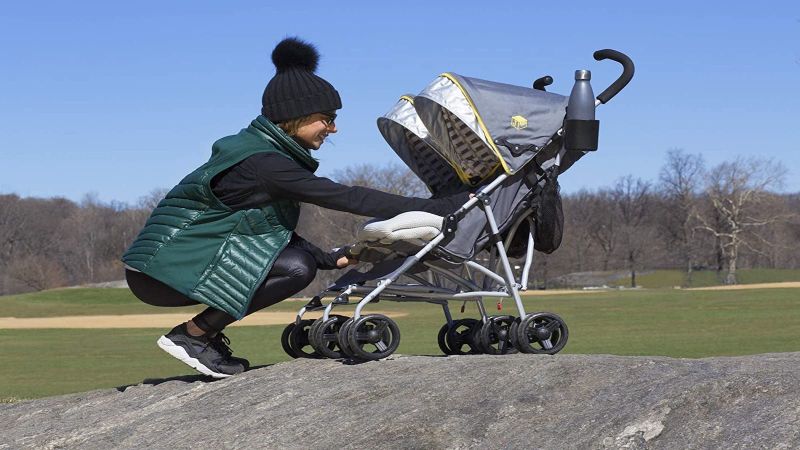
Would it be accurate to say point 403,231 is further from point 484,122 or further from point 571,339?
point 571,339

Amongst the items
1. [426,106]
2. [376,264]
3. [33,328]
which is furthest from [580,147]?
[33,328]

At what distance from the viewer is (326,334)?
19.8 ft

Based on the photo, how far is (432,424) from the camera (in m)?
5.01

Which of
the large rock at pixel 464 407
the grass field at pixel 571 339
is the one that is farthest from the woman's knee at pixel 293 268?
the grass field at pixel 571 339

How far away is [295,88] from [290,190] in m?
0.62

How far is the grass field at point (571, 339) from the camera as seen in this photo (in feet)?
45.8

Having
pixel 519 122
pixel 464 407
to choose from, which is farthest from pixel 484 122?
pixel 464 407

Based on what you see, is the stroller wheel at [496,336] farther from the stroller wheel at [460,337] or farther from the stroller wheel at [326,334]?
the stroller wheel at [326,334]

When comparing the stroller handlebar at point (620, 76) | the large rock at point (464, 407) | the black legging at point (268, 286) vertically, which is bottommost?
the large rock at point (464, 407)

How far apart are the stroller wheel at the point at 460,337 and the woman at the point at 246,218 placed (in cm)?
91

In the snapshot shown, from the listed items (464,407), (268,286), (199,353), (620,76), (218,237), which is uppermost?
(620,76)

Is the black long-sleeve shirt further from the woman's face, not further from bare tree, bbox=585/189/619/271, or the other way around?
bare tree, bbox=585/189/619/271

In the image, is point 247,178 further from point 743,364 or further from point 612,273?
point 612,273

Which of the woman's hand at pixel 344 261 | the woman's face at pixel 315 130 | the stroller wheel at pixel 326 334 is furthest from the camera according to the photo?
the woman's hand at pixel 344 261
